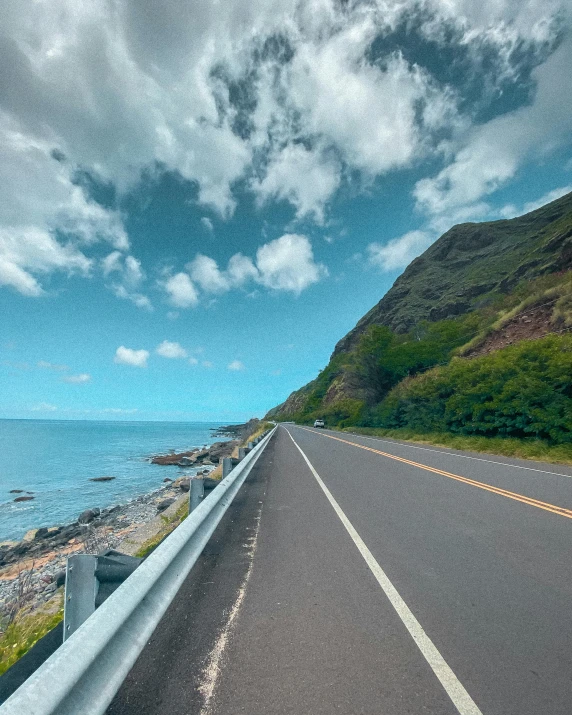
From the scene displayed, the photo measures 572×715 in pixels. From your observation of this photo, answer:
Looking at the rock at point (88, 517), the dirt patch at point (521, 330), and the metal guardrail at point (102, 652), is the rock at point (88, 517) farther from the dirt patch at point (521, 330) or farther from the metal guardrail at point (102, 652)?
the dirt patch at point (521, 330)

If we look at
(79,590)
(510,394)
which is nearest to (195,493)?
(79,590)

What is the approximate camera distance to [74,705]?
1.32 m

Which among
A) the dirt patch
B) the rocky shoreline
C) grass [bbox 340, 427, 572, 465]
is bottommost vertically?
the rocky shoreline

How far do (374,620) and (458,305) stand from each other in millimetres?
69137

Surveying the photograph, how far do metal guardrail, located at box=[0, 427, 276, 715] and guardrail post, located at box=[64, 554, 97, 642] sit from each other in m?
0.27

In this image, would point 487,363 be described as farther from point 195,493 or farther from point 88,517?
point 88,517

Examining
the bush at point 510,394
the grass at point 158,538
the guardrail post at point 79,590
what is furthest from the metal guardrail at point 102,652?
the bush at point 510,394

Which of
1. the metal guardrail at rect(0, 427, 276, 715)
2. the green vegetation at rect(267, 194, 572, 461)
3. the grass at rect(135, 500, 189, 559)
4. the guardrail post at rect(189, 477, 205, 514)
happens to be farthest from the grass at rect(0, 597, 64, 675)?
the green vegetation at rect(267, 194, 572, 461)

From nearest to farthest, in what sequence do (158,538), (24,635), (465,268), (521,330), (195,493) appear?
(24,635) < (195,493) < (158,538) < (521,330) < (465,268)

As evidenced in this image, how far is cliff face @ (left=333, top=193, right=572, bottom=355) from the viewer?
64750 millimetres

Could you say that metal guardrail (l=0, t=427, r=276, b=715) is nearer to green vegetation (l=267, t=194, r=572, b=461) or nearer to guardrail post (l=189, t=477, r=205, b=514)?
guardrail post (l=189, t=477, r=205, b=514)

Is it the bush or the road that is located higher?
the bush

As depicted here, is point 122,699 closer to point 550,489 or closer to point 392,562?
point 392,562

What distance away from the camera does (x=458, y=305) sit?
6462 cm
